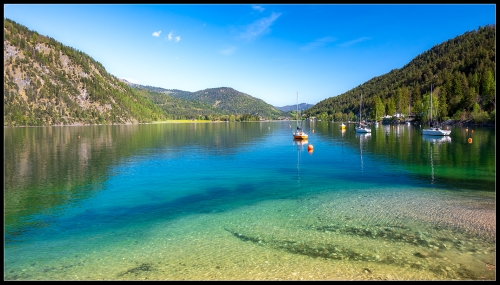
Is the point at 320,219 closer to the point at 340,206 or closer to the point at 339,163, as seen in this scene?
the point at 340,206

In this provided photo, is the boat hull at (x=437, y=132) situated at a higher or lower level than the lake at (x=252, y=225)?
higher

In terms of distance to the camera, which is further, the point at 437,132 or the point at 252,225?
the point at 437,132

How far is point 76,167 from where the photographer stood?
1479 inches

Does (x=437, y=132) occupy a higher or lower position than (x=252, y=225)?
higher

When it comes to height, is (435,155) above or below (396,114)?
below

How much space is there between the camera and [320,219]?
17.8 meters

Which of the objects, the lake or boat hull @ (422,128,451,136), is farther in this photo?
boat hull @ (422,128,451,136)

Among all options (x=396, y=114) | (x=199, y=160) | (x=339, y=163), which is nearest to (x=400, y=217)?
(x=339, y=163)

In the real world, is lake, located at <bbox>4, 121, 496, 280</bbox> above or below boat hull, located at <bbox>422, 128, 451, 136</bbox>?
below

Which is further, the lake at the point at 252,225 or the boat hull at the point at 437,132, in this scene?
the boat hull at the point at 437,132

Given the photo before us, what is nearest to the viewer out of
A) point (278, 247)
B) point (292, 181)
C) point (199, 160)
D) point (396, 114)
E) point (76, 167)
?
point (278, 247)

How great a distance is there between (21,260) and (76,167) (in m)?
27.4

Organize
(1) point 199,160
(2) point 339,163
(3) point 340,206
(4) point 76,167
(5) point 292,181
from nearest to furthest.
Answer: (3) point 340,206
(5) point 292,181
(4) point 76,167
(2) point 339,163
(1) point 199,160

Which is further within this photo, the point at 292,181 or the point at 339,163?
the point at 339,163
